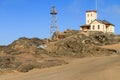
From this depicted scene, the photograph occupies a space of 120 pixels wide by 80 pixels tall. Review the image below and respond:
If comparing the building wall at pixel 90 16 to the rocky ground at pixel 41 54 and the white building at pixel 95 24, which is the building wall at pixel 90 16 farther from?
the rocky ground at pixel 41 54

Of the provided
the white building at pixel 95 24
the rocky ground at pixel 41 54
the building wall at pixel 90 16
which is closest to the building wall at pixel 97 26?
the white building at pixel 95 24

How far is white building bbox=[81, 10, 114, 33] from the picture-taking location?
53344mm

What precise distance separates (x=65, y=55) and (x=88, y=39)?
12053 mm

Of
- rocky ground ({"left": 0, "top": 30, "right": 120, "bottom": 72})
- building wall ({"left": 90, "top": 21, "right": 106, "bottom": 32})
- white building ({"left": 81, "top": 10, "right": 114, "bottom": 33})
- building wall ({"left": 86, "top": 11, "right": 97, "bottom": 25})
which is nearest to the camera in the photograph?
rocky ground ({"left": 0, "top": 30, "right": 120, "bottom": 72})

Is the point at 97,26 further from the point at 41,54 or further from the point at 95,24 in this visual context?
the point at 41,54

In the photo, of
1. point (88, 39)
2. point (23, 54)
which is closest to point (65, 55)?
point (23, 54)

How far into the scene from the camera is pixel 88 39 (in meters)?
37.4

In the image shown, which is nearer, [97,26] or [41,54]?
[41,54]

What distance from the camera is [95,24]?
53.3m

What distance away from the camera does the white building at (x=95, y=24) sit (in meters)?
53.3

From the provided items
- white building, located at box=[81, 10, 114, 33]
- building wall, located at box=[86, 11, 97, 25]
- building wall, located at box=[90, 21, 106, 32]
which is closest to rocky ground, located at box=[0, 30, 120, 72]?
building wall, located at box=[90, 21, 106, 32]

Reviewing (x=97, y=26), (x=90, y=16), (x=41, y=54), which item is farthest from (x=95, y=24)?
(x=41, y=54)

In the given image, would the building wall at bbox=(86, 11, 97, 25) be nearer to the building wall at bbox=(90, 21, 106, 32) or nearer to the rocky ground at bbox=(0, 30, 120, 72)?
the building wall at bbox=(90, 21, 106, 32)

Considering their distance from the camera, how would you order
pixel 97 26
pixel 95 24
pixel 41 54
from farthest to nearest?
pixel 95 24 < pixel 97 26 < pixel 41 54
